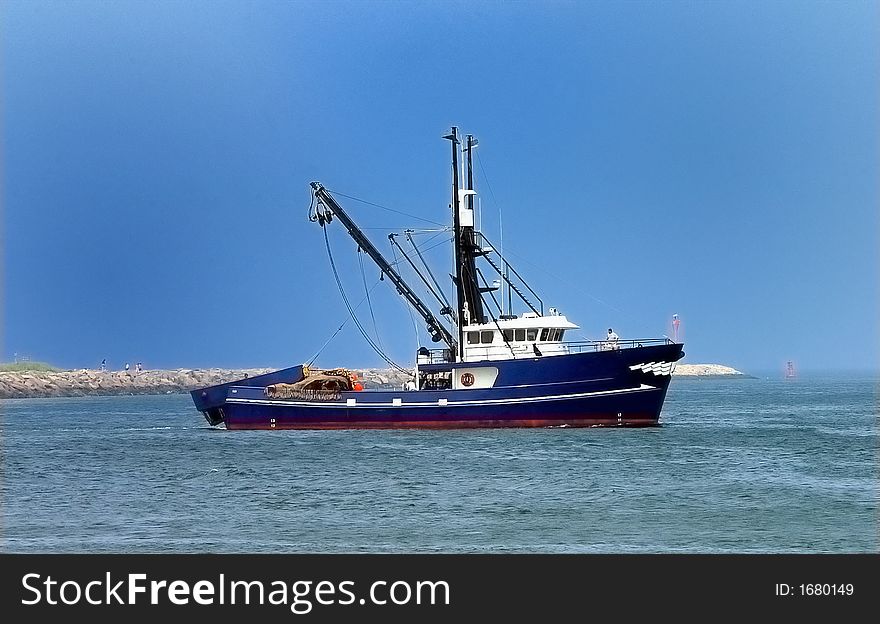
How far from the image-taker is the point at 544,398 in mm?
38469

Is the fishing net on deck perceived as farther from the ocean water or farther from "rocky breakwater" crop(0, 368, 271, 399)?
"rocky breakwater" crop(0, 368, 271, 399)

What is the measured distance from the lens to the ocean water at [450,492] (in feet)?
64.0

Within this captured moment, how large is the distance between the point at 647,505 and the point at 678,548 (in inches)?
188

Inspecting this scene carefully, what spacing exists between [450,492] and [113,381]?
112 metres

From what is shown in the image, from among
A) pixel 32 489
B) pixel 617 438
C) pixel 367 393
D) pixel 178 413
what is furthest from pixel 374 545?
pixel 178 413

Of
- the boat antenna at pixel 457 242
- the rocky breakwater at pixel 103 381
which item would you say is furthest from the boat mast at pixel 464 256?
the rocky breakwater at pixel 103 381

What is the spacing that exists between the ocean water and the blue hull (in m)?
0.73

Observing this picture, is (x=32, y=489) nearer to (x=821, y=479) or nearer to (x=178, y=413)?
(x=821, y=479)

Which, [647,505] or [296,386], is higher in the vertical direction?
[296,386]

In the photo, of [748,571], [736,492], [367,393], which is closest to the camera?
[748,571]

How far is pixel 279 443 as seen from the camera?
38250 millimetres

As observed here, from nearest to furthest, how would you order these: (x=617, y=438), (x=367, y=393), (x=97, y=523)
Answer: (x=97, y=523) → (x=617, y=438) → (x=367, y=393)

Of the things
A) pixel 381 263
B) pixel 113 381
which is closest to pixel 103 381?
pixel 113 381

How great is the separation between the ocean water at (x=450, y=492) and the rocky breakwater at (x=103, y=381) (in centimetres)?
8014
